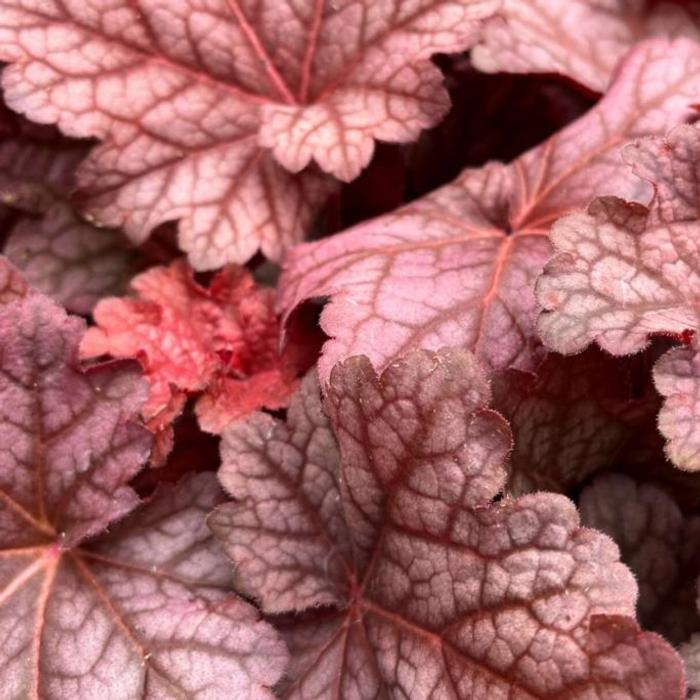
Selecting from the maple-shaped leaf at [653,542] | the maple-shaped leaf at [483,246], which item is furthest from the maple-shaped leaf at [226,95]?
the maple-shaped leaf at [653,542]

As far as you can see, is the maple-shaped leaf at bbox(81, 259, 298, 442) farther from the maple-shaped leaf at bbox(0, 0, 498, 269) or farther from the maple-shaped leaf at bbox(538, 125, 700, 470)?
the maple-shaped leaf at bbox(538, 125, 700, 470)

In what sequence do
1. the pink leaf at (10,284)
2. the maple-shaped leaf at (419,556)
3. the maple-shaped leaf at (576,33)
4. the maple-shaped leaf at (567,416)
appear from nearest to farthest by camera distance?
1. the maple-shaped leaf at (419,556)
2. the maple-shaped leaf at (567,416)
3. the pink leaf at (10,284)
4. the maple-shaped leaf at (576,33)

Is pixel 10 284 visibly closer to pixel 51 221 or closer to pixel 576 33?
pixel 51 221

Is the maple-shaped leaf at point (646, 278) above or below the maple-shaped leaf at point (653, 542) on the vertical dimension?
above

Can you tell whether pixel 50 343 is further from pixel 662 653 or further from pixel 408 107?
pixel 662 653

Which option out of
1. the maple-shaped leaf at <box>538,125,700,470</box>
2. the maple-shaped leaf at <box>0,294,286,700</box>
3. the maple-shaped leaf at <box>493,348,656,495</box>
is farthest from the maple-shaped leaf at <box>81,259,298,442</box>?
the maple-shaped leaf at <box>538,125,700,470</box>

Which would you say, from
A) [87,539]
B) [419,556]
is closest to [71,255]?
[87,539]

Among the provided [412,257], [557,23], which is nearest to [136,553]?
[412,257]

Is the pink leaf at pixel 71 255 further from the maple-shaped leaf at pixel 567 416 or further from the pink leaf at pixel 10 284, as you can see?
the maple-shaped leaf at pixel 567 416
